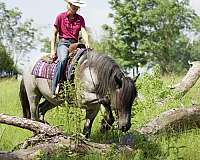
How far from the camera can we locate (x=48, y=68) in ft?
31.6

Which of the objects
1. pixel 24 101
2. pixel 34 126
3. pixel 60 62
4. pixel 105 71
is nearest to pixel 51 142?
pixel 34 126

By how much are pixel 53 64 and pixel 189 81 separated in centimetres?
542

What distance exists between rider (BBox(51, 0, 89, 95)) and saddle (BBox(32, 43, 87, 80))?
109mm

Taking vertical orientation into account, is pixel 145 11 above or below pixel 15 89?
above

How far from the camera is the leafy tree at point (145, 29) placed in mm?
62938

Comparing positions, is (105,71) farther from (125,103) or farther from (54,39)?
(54,39)

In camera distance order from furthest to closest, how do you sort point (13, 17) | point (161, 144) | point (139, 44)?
point (13, 17) < point (139, 44) < point (161, 144)

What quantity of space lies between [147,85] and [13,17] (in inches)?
2389

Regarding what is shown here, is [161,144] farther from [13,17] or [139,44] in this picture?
[13,17]

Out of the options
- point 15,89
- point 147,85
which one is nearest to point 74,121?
point 147,85

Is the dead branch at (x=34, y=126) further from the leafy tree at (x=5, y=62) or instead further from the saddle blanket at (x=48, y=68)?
the leafy tree at (x=5, y=62)

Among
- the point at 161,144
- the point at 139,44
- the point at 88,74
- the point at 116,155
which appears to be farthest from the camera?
the point at 139,44

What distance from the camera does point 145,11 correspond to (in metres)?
66.2

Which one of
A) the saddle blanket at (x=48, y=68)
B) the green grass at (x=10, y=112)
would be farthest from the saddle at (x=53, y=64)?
the green grass at (x=10, y=112)
